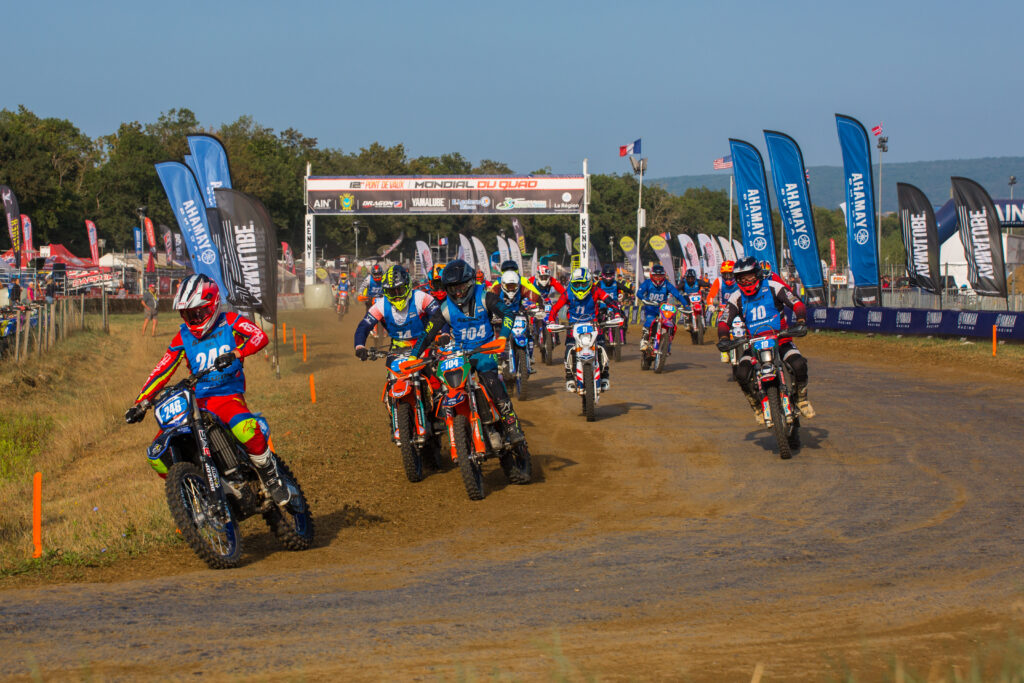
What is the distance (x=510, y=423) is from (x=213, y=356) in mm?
3091

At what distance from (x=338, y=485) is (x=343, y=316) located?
37697mm

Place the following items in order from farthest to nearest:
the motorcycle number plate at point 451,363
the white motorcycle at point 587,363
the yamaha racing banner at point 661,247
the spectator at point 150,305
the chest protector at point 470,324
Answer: the yamaha racing banner at point 661,247 < the spectator at point 150,305 < the white motorcycle at point 587,363 < the chest protector at point 470,324 < the motorcycle number plate at point 451,363

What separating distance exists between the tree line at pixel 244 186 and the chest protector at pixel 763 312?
2775 inches

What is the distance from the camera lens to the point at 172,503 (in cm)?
689

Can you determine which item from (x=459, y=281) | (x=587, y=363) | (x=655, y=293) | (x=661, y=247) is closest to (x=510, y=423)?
(x=459, y=281)

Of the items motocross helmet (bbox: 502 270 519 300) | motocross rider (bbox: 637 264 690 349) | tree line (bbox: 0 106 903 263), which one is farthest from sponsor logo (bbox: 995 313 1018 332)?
tree line (bbox: 0 106 903 263)

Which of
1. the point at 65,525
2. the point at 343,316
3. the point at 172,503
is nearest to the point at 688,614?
the point at 172,503

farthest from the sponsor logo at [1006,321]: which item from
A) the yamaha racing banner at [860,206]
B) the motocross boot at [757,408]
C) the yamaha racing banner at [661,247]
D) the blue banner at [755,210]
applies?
the yamaha racing banner at [661,247]

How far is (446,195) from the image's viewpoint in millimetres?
58594

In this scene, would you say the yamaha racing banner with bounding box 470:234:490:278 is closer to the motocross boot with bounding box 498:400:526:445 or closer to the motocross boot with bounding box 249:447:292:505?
the motocross boot with bounding box 498:400:526:445

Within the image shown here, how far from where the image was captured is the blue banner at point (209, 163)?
2422 centimetres

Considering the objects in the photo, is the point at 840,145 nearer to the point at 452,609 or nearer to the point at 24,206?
the point at 452,609

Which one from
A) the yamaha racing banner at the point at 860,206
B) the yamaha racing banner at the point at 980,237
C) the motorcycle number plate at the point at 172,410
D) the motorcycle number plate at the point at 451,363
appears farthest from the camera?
the yamaha racing banner at the point at 860,206

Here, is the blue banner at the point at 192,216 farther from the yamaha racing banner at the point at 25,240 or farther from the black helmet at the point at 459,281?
the yamaha racing banner at the point at 25,240
